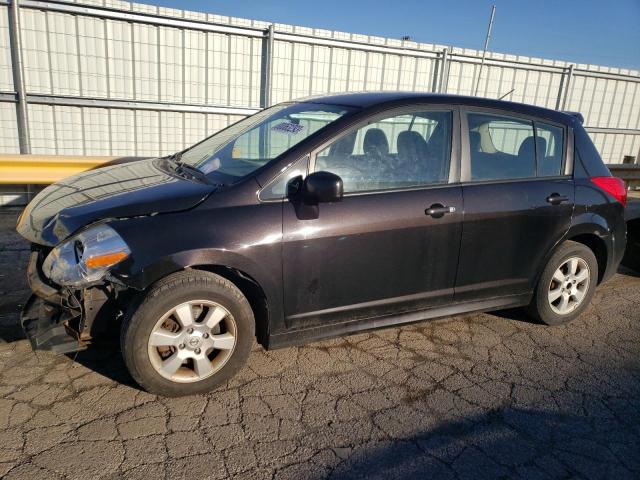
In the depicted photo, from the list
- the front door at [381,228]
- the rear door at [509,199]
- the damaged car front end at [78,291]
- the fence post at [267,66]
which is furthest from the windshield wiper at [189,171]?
the fence post at [267,66]

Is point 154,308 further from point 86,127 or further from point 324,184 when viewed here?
point 86,127

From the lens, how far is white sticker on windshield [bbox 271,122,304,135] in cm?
341

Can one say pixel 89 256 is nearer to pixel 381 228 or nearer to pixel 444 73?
pixel 381 228

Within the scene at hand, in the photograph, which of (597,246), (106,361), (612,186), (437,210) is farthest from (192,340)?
(612,186)

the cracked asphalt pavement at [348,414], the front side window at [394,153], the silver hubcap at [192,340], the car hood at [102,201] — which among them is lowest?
the cracked asphalt pavement at [348,414]

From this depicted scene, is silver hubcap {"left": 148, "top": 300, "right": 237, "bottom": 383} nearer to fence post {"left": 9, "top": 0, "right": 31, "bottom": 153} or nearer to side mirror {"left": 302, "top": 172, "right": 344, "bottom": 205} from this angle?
side mirror {"left": 302, "top": 172, "right": 344, "bottom": 205}

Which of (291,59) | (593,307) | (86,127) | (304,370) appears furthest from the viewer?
(291,59)

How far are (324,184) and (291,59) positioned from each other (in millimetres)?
6004

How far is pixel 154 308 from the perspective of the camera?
2.71 m

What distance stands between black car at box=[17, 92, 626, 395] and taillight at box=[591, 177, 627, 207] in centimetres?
2

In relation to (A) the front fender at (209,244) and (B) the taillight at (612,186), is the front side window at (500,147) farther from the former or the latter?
(A) the front fender at (209,244)

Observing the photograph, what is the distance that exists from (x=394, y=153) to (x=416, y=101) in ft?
1.31

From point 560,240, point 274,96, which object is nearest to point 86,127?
point 274,96

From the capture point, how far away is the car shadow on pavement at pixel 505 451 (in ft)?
8.05
